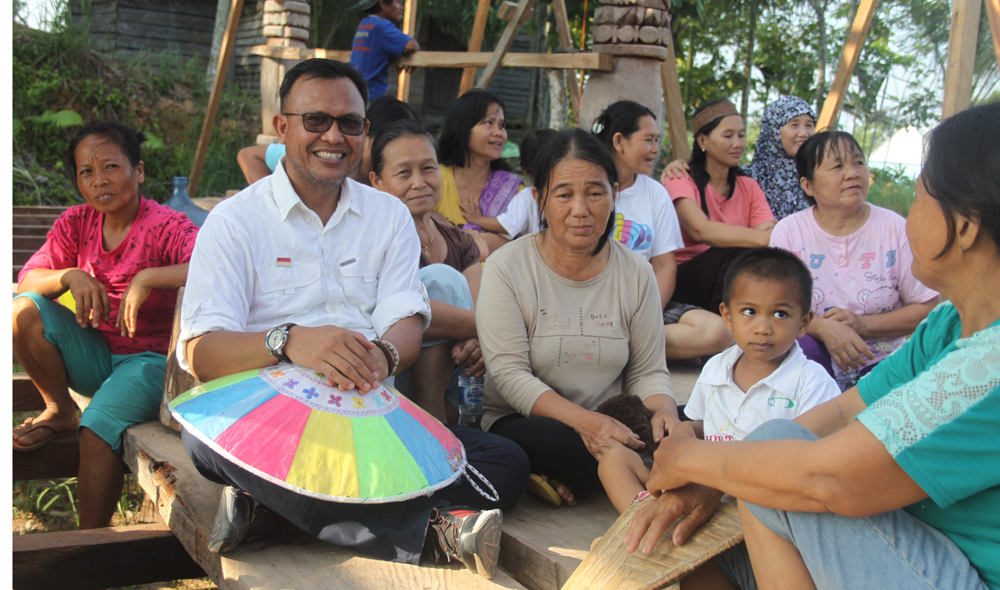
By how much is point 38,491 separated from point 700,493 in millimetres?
4499

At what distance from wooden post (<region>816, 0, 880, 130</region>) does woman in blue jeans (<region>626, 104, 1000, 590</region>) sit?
3.56m

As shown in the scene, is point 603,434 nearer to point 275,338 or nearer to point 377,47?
point 275,338

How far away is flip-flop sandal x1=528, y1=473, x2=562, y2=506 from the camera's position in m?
2.29

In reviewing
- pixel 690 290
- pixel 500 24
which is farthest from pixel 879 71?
pixel 690 290

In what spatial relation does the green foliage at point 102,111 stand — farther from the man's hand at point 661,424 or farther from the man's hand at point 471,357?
the man's hand at point 661,424

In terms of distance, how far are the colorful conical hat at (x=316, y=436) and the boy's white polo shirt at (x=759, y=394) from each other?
2.67ft

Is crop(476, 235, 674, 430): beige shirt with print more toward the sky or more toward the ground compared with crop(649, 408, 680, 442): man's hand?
more toward the sky

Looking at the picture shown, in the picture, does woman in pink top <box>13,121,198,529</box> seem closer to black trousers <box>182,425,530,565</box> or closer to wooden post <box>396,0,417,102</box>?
black trousers <box>182,425,530,565</box>

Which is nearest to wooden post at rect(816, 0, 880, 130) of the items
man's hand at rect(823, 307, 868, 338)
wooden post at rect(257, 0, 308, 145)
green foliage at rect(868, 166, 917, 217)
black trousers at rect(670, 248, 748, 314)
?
black trousers at rect(670, 248, 748, 314)

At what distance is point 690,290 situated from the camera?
12.9 ft

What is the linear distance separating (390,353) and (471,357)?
701 millimetres

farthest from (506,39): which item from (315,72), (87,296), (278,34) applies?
(87,296)

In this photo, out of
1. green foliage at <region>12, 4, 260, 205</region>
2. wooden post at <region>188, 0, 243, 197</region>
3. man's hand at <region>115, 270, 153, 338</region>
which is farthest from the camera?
green foliage at <region>12, 4, 260, 205</region>

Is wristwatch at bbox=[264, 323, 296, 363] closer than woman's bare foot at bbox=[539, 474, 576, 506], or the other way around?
wristwatch at bbox=[264, 323, 296, 363]
